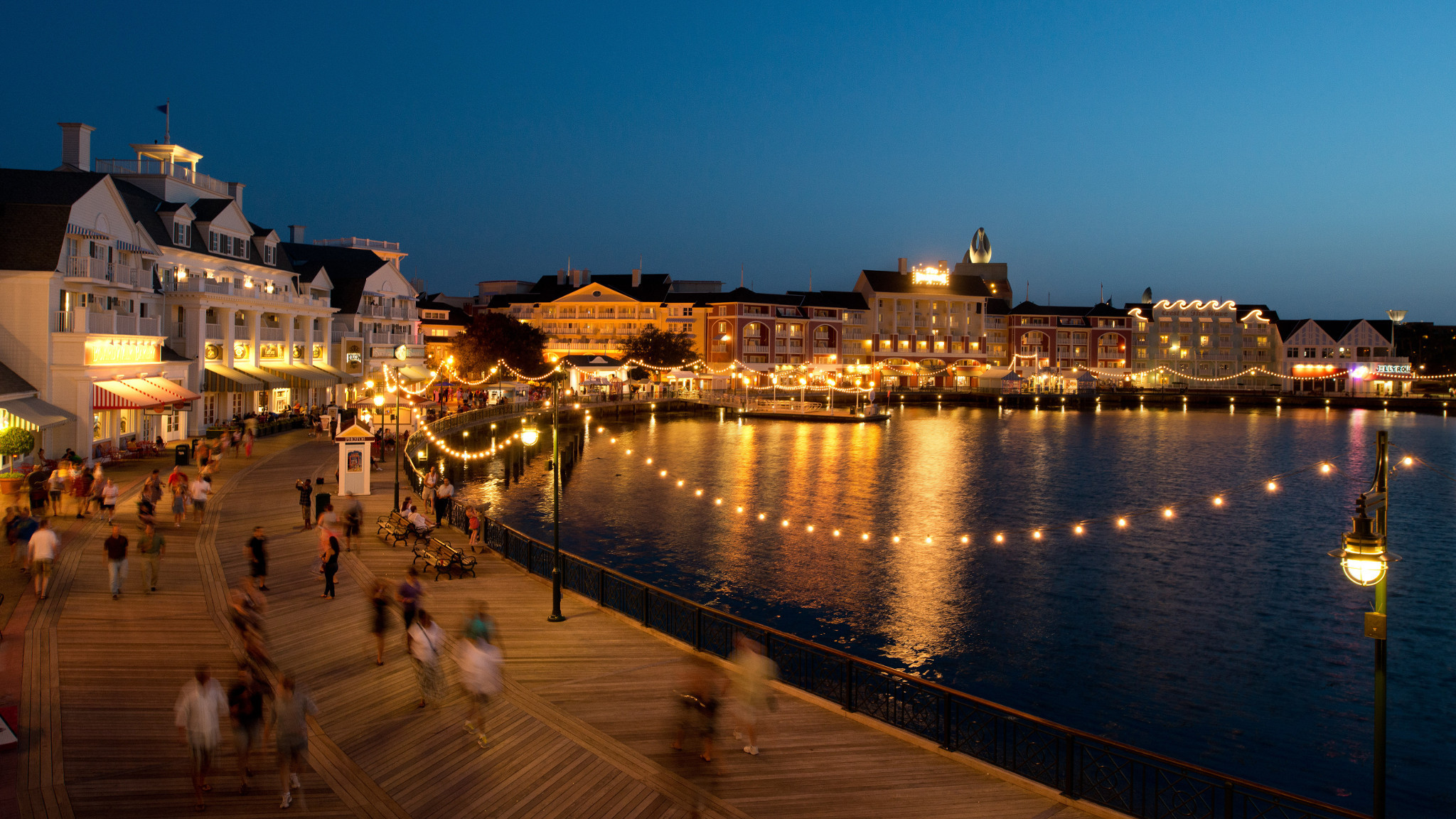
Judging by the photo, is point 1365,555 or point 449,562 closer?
point 1365,555

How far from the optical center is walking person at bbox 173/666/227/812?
998cm

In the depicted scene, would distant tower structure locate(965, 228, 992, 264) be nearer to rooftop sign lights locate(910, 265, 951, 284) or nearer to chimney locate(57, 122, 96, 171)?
rooftop sign lights locate(910, 265, 951, 284)

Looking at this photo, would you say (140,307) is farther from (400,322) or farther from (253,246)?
(400,322)

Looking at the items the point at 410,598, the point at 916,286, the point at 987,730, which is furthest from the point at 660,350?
the point at 410,598

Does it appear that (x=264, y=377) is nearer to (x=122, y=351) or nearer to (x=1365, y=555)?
(x=122, y=351)

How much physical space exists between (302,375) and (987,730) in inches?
1937

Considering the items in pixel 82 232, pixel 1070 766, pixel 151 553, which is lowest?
pixel 1070 766

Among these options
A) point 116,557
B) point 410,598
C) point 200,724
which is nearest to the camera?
point 200,724

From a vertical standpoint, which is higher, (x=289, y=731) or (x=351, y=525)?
(x=351, y=525)

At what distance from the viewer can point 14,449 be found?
27.1 metres

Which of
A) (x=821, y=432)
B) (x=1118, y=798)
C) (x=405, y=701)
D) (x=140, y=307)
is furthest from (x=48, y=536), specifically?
(x=821, y=432)

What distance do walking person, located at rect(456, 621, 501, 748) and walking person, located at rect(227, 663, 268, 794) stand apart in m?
2.39

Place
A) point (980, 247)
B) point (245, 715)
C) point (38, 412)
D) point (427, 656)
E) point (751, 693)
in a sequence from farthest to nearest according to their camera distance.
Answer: point (980, 247) < point (38, 412) < point (427, 656) < point (751, 693) < point (245, 715)

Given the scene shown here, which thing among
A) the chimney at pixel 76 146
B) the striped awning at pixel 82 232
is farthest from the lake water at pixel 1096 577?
the chimney at pixel 76 146
